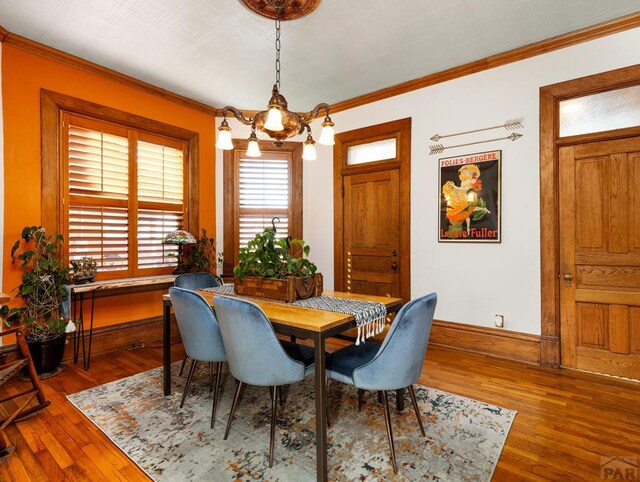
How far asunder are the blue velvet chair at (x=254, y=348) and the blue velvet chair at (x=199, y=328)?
307 millimetres

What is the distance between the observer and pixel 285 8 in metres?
2.64

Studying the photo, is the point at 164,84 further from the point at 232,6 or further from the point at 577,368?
the point at 577,368

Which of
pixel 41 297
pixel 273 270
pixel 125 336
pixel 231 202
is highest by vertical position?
pixel 231 202

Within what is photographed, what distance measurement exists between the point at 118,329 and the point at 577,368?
458 cm

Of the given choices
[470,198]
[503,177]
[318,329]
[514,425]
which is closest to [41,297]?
[318,329]

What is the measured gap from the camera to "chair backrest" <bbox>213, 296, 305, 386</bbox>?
6.01ft

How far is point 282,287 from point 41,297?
2401mm

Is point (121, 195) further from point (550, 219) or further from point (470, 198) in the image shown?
point (550, 219)

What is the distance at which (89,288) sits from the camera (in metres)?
3.19

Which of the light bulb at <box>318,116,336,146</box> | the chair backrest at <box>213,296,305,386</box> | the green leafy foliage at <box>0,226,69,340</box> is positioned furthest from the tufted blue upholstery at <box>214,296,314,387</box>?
the green leafy foliage at <box>0,226,69,340</box>

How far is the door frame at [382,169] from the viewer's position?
13.4 feet

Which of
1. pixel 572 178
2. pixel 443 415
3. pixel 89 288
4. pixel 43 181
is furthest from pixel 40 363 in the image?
pixel 572 178

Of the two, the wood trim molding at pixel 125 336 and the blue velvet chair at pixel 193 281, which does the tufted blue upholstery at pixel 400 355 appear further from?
the wood trim molding at pixel 125 336

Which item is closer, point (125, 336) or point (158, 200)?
point (125, 336)
